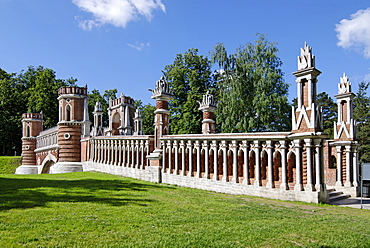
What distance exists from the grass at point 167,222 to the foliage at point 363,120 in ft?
90.6

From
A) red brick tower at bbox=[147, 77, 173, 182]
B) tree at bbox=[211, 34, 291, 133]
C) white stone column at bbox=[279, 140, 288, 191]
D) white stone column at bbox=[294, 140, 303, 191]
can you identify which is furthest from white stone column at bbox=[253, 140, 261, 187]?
tree at bbox=[211, 34, 291, 133]

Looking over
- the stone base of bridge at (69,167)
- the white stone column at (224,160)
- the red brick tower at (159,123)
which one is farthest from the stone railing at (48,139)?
the white stone column at (224,160)

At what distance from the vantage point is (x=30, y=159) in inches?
A: 1826

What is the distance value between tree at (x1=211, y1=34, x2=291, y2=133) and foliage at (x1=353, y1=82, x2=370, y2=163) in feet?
33.6

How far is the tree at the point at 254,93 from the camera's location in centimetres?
3038

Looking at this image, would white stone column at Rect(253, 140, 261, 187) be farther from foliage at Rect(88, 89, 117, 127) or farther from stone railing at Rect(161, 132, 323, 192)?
foliage at Rect(88, 89, 117, 127)

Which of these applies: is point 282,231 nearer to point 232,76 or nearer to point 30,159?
point 232,76

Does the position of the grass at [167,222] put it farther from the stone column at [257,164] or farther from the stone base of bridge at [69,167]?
the stone base of bridge at [69,167]

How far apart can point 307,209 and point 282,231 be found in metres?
2.99

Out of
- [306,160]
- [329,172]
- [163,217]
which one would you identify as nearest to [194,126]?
[329,172]

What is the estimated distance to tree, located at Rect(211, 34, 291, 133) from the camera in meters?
30.4

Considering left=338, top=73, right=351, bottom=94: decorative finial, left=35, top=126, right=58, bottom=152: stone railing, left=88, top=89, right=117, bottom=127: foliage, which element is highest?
left=88, top=89, right=117, bottom=127: foliage

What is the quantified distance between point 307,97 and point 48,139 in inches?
1391

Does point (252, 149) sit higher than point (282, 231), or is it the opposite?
point (252, 149)
